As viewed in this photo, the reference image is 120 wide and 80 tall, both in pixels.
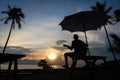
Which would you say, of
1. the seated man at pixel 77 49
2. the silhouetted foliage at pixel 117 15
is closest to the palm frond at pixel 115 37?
the silhouetted foliage at pixel 117 15

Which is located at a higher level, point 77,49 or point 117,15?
point 117,15

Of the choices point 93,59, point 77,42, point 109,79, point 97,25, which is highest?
point 97,25

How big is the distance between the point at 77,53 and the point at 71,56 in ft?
0.83

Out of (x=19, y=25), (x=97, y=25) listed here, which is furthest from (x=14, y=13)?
(x=97, y=25)

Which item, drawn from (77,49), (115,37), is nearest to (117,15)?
(115,37)

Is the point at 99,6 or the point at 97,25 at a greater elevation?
the point at 99,6

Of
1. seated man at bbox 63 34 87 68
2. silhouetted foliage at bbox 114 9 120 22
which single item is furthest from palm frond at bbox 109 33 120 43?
seated man at bbox 63 34 87 68

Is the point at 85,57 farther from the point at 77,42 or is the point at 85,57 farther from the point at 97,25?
the point at 97,25

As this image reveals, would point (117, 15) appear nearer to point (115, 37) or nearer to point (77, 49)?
point (115, 37)

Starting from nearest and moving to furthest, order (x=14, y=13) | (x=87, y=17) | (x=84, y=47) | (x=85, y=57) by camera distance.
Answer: (x=85, y=57) → (x=84, y=47) → (x=87, y=17) → (x=14, y=13)

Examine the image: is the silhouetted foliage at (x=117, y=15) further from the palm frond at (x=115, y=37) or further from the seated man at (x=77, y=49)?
the seated man at (x=77, y=49)

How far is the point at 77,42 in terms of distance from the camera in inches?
338

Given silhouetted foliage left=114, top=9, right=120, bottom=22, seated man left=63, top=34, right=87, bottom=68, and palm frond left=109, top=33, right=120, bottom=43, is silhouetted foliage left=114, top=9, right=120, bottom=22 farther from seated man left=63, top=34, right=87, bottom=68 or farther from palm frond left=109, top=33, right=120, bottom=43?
seated man left=63, top=34, right=87, bottom=68

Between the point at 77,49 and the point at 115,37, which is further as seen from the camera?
the point at 115,37
